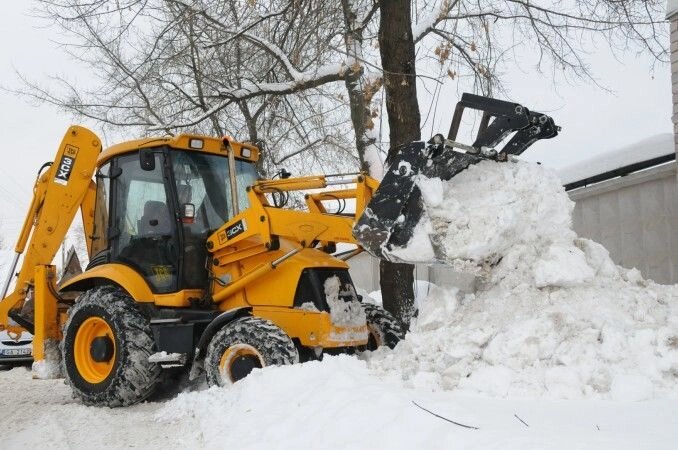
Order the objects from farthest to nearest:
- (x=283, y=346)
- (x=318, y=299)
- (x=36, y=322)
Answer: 1. (x=36, y=322)
2. (x=318, y=299)
3. (x=283, y=346)

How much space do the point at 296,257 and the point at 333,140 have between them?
32.7 ft

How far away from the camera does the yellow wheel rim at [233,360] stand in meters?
5.31

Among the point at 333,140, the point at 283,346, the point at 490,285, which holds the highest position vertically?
the point at 333,140

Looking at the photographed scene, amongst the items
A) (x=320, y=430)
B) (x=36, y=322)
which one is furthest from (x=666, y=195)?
(x=36, y=322)

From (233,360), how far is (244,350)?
14cm

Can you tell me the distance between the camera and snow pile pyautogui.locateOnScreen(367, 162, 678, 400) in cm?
400

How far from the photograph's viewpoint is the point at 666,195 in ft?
27.0

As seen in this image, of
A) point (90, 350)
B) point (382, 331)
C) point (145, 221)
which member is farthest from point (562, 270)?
point (90, 350)

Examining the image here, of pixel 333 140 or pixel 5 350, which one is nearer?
pixel 5 350

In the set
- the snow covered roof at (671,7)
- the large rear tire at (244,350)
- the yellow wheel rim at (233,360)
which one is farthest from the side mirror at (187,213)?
the snow covered roof at (671,7)

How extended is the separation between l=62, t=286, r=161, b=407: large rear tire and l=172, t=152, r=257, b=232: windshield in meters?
1.06

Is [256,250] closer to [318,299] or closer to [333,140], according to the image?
[318,299]

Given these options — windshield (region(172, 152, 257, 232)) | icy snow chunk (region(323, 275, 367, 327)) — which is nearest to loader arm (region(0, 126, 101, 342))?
windshield (region(172, 152, 257, 232))

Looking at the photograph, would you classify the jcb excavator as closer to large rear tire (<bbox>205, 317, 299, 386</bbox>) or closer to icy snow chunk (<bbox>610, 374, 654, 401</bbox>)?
large rear tire (<bbox>205, 317, 299, 386</bbox>)
